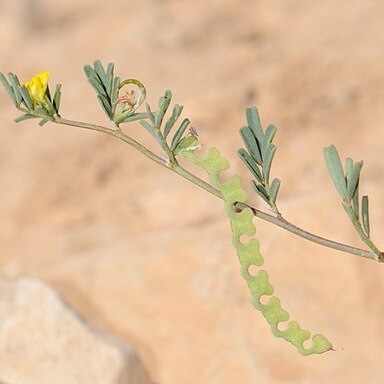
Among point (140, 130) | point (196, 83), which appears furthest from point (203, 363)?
point (196, 83)

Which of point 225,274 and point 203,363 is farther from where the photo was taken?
point 225,274

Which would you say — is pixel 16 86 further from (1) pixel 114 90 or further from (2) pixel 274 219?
(2) pixel 274 219

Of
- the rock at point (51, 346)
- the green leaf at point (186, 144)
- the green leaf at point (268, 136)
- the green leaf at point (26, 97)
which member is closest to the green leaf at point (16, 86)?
the green leaf at point (26, 97)

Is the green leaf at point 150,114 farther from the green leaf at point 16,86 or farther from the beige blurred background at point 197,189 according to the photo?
the beige blurred background at point 197,189

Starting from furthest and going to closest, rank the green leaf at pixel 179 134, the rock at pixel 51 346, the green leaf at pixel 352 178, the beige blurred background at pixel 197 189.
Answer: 1. the beige blurred background at pixel 197 189
2. the rock at pixel 51 346
3. the green leaf at pixel 179 134
4. the green leaf at pixel 352 178

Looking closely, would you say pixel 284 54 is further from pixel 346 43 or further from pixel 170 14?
pixel 170 14
